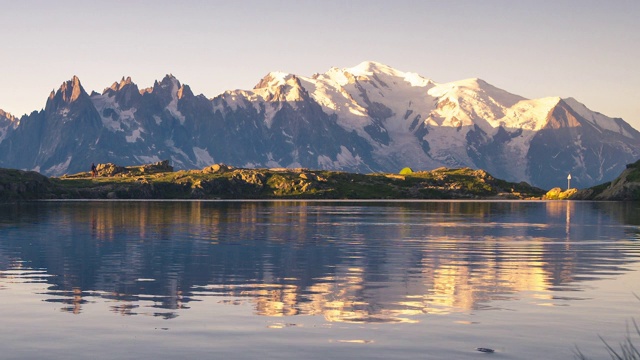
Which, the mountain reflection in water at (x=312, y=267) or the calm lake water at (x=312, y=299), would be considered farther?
the mountain reflection in water at (x=312, y=267)

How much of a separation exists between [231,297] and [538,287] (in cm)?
1931

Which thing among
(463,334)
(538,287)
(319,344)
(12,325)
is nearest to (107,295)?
(12,325)

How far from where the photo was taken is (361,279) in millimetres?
56312

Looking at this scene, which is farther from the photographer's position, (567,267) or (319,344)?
(567,267)

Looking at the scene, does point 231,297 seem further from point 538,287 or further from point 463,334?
point 538,287

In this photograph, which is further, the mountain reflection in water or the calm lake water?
the mountain reflection in water

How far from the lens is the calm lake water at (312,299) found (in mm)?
33250

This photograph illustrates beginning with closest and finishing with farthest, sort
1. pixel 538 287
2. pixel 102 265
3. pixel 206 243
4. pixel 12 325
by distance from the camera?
pixel 12 325, pixel 538 287, pixel 102 265, pixel 206 243

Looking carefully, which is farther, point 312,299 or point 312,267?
point 312,267

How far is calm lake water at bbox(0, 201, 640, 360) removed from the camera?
33250mm

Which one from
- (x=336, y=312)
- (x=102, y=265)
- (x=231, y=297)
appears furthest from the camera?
(x=102, y=265)

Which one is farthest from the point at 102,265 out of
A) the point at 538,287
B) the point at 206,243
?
the point at 538,287

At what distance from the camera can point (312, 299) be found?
4638 cm

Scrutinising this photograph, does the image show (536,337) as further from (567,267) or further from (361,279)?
(567,267)
